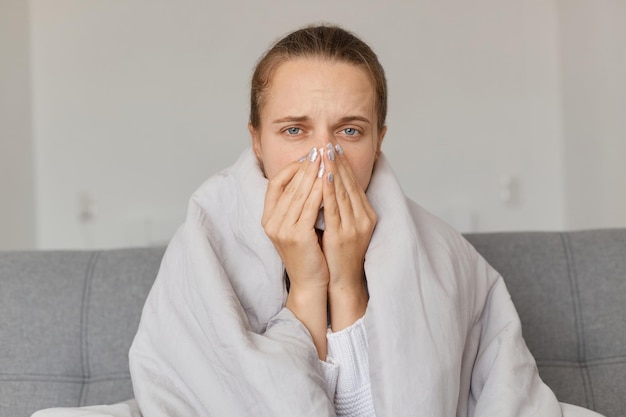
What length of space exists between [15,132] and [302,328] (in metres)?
1.93

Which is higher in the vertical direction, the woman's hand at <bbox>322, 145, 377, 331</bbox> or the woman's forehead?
the woman's forehead

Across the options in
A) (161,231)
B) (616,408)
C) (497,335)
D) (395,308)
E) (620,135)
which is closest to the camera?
(395,308)

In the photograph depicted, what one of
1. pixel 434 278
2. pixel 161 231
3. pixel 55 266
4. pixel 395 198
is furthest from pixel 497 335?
pixel 161 231

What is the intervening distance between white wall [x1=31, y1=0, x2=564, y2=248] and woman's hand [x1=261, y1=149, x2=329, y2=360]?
161 centimetres

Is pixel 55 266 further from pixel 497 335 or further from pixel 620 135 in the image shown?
pixel 620 135

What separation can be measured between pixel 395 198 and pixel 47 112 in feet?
6.48

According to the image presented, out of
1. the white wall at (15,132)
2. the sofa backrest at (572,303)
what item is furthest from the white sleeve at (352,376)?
the white wall at (15,132)

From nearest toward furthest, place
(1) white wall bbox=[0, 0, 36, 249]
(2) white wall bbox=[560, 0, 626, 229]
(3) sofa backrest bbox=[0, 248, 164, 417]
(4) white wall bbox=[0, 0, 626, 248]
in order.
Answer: (3) sofa backrest bbox=[0, 248, 164, 417]
(2) white wall bbox=[560, 0, 626, 229]
(1) white wall bbox=[0, 0, 36, 249]
(4) white wall bbox=[0, 0, 626, 248]

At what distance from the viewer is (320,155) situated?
1.50m

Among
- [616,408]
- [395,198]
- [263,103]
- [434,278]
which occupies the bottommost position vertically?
[616,408]

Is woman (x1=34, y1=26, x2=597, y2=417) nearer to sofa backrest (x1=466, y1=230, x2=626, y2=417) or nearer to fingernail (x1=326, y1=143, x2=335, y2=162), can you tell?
fingernail (x1=326, y1=143, x2=335, y2=162)

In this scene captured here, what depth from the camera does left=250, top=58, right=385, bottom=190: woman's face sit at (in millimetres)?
1510

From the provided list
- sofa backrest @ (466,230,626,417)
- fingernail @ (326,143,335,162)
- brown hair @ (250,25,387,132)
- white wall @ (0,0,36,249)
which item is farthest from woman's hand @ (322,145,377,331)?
white wall @ (0,0,36,249)

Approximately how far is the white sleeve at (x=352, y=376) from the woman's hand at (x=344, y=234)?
0.04 meters
